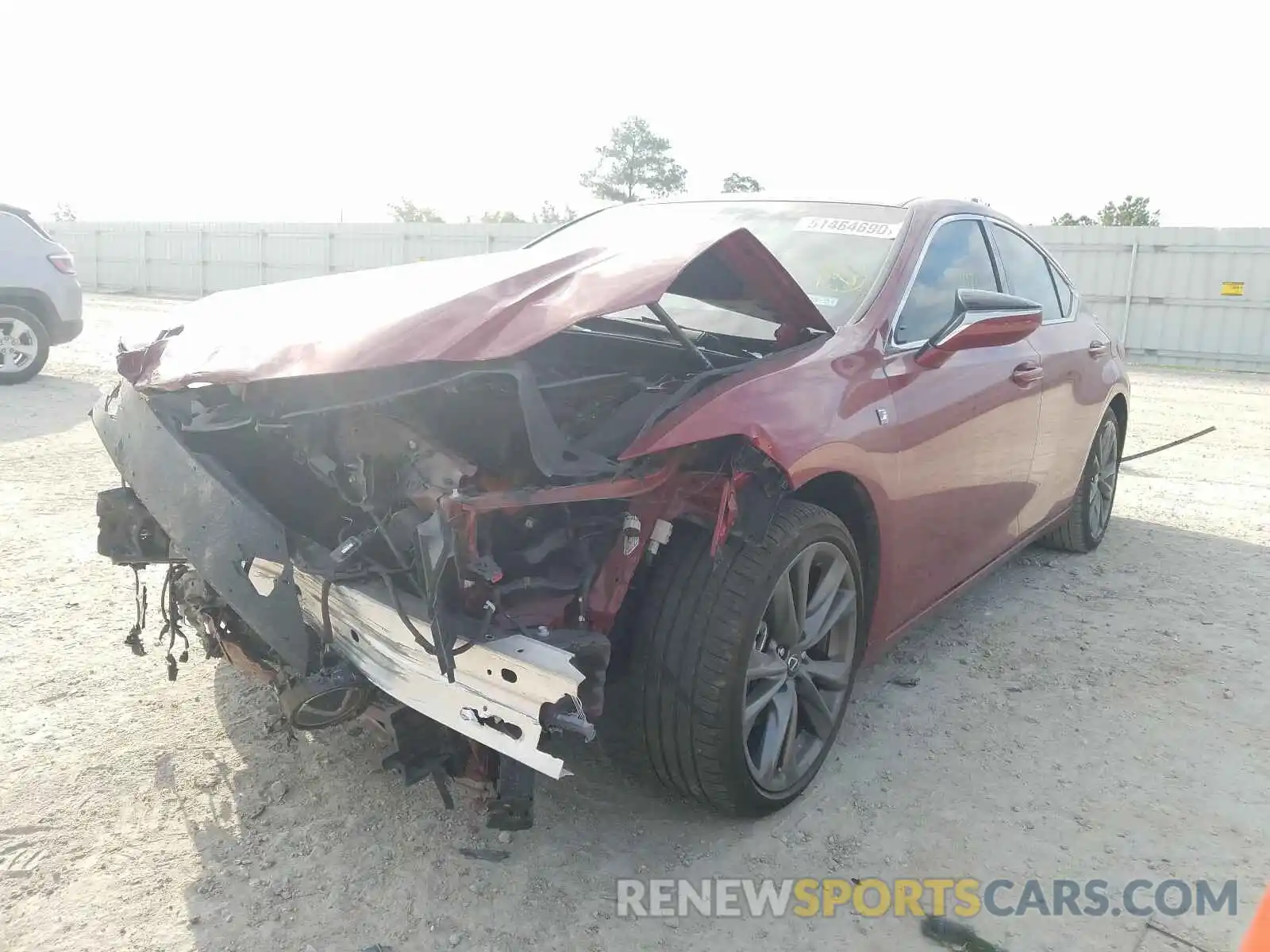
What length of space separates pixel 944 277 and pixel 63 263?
366 inches

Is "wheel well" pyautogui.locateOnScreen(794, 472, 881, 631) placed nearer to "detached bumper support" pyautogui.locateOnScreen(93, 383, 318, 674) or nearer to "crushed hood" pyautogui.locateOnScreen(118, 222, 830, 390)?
"crushed hood" pyautogui.locateOnScreen(118, 222, 830, 390)

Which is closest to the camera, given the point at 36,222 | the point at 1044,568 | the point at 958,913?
the point at 958,913

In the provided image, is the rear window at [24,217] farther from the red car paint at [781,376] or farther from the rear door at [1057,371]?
the rear door at [1057,371]

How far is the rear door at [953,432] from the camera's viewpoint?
301 cm

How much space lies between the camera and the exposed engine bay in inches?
81.7

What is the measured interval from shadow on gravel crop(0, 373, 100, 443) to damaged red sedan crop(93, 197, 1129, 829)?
200 inches

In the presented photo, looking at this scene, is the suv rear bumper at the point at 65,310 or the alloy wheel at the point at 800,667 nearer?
the alloy wheel at the point at 800,667

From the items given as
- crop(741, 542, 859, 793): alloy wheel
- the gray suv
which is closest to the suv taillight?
the gray suv

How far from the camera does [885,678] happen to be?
358cm

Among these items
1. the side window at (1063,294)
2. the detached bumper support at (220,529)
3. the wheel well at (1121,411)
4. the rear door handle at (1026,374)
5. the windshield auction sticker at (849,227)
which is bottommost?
the detached bumper support at (220,529)

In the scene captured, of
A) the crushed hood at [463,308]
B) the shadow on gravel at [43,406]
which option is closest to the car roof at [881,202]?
the crushed hood at [463,308]

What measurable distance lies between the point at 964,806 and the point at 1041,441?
182 centimetres

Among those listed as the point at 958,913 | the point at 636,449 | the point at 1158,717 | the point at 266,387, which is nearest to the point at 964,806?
the point at 958,913

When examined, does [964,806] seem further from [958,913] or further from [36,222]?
[36,222]
